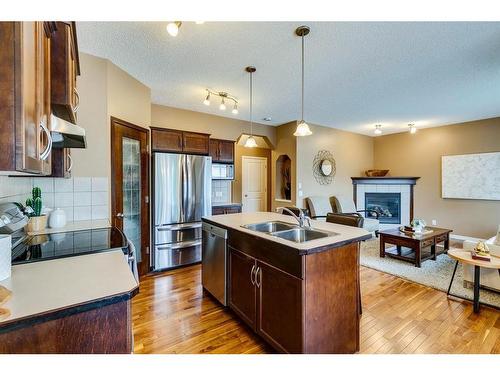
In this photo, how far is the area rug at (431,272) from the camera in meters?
2.65

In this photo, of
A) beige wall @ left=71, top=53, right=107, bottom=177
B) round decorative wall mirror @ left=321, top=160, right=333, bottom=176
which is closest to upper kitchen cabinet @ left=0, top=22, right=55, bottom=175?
beige wall @ left=71, top=53, right=107, bottom=177

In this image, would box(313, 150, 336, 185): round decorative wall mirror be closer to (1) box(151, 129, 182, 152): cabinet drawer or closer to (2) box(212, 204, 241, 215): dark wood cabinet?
(2) box(212, 204, 241, 215): dark wood cabinet

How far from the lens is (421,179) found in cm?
578

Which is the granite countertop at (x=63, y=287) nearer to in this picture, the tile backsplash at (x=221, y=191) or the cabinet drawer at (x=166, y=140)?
the cabinet drawer at (x=166, y=140)

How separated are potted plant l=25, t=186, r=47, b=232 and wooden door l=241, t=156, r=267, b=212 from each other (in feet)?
12.3

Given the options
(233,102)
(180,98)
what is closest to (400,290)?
(233,102)

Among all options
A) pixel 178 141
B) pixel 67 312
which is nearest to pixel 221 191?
pixel 178 141

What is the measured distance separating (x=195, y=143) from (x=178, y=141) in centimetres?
28

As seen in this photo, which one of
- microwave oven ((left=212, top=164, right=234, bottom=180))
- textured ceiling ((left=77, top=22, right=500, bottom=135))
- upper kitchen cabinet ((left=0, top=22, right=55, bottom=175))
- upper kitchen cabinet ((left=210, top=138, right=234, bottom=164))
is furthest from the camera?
microwave oven ((left=212, top=164, right=234, bottom=180))

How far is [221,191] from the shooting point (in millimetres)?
4820

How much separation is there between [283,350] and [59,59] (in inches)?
88.8

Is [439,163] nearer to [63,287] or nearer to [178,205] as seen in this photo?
[178,205]

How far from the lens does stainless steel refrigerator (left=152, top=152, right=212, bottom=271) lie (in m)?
3.37
